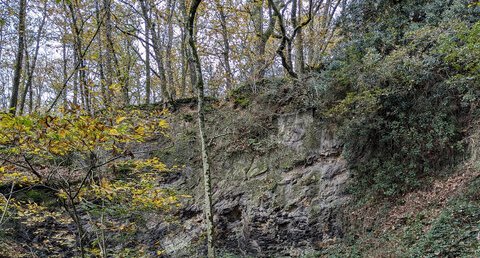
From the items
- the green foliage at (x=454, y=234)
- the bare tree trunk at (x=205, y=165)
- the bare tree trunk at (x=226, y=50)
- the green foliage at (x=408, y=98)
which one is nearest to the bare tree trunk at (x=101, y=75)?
the bare tree trunk at (x=205, y=165)

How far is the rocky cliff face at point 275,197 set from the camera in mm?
7535

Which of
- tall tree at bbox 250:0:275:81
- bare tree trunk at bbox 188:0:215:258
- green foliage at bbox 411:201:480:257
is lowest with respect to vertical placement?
green foliage at bbox 411:201:480:257

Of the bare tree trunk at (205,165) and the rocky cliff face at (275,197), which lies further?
the rocky cliff face at (275,197)

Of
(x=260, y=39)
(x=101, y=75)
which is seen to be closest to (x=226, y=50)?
(x=260, y=39)

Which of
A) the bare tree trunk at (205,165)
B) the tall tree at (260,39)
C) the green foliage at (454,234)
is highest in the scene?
the tall tree at (260,39)

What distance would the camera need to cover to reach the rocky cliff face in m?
7.54

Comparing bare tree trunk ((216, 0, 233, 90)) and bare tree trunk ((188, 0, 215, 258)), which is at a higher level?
bare tree trunk ((216, 0, 233, 90))

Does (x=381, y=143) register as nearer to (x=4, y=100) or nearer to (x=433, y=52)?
(x=433, y=52)

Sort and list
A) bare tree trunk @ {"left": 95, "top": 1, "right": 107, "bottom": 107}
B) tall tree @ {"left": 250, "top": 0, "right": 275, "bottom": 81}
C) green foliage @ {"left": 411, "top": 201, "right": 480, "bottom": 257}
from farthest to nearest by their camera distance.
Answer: tall tree @ {"left": 250, "top": 0, "right": 275, "bottom": 81}, bare tree trunk @ {"left": 95, "top": 1, "right": 107, "bottom": 107}, green foliage @ {"left": 411, "top": 201, "right": 480, "bottom": 257}

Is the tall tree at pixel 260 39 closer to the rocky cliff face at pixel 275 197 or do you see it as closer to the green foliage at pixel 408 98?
the rocky cliff face at pixel 275 197

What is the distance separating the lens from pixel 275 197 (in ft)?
26.7

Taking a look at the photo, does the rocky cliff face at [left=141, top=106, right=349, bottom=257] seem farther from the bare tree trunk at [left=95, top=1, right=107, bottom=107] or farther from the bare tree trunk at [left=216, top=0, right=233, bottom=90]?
the bare tree trunk at [left=95, top=1, right=107, bottom=107]

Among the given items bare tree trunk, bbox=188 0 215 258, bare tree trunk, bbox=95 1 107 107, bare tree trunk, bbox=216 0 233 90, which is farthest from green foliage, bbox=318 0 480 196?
bare tree trunk, bbox=95 1 107 107

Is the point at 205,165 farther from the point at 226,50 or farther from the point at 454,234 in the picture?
the point at 226,50
